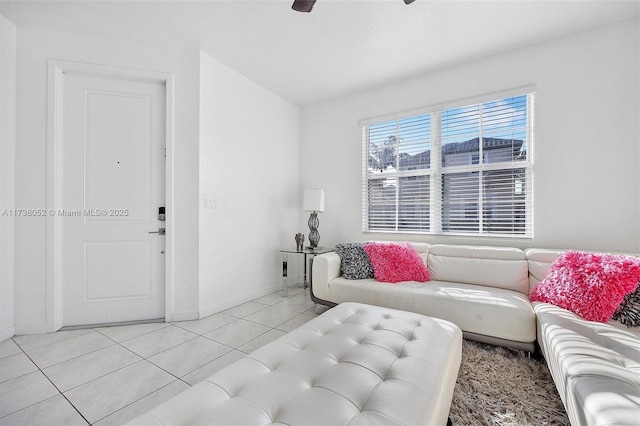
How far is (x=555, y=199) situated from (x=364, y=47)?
2.28 meters

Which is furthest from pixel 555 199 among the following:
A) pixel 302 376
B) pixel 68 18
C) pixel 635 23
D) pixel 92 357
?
pixel 68 18

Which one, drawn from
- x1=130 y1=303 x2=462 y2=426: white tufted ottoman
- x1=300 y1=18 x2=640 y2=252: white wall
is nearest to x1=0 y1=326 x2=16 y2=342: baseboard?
x1=130 y1=303 x2=462 y2=426: white tufted ottoman

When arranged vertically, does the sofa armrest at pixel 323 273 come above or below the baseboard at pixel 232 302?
above

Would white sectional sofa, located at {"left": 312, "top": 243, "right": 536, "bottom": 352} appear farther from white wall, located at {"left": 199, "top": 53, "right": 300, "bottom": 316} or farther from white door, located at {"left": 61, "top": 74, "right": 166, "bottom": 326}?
white door, located at {"left": 61, "top": 74, "right": 166, "bottom": 326}

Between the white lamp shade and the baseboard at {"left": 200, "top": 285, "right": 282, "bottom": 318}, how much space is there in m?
1.19

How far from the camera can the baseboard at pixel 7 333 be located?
2.14 meters

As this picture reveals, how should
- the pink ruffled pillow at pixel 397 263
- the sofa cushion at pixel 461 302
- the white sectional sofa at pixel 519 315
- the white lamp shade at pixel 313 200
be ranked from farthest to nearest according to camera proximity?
1. the white lamp shade at pixel 313 200
2. the pink ruffled pillow at pixel 397 263
3. the sofa cushion at pixel 461 302
4. the white sectional sofa at pixel 519 315

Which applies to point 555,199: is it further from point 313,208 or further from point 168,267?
point 168,267

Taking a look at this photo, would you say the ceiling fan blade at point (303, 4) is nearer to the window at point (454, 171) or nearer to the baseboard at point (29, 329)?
the window at point (454, 171)

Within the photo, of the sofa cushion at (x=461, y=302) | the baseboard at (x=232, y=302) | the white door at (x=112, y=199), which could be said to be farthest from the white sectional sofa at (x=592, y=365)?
the white door at (x=112, y=199)

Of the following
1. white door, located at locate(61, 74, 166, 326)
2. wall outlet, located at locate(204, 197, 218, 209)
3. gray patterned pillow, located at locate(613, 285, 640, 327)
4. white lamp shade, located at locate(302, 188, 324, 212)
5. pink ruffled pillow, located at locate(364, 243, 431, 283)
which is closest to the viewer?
gray patterned pillow, located at locate(613, 285, 640, 327)

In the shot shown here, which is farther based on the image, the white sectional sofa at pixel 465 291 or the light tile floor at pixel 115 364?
the white sectional sofa at pixel 465 291

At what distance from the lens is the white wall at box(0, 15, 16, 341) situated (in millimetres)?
2170

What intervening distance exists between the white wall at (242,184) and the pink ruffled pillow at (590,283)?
2.81 metres
